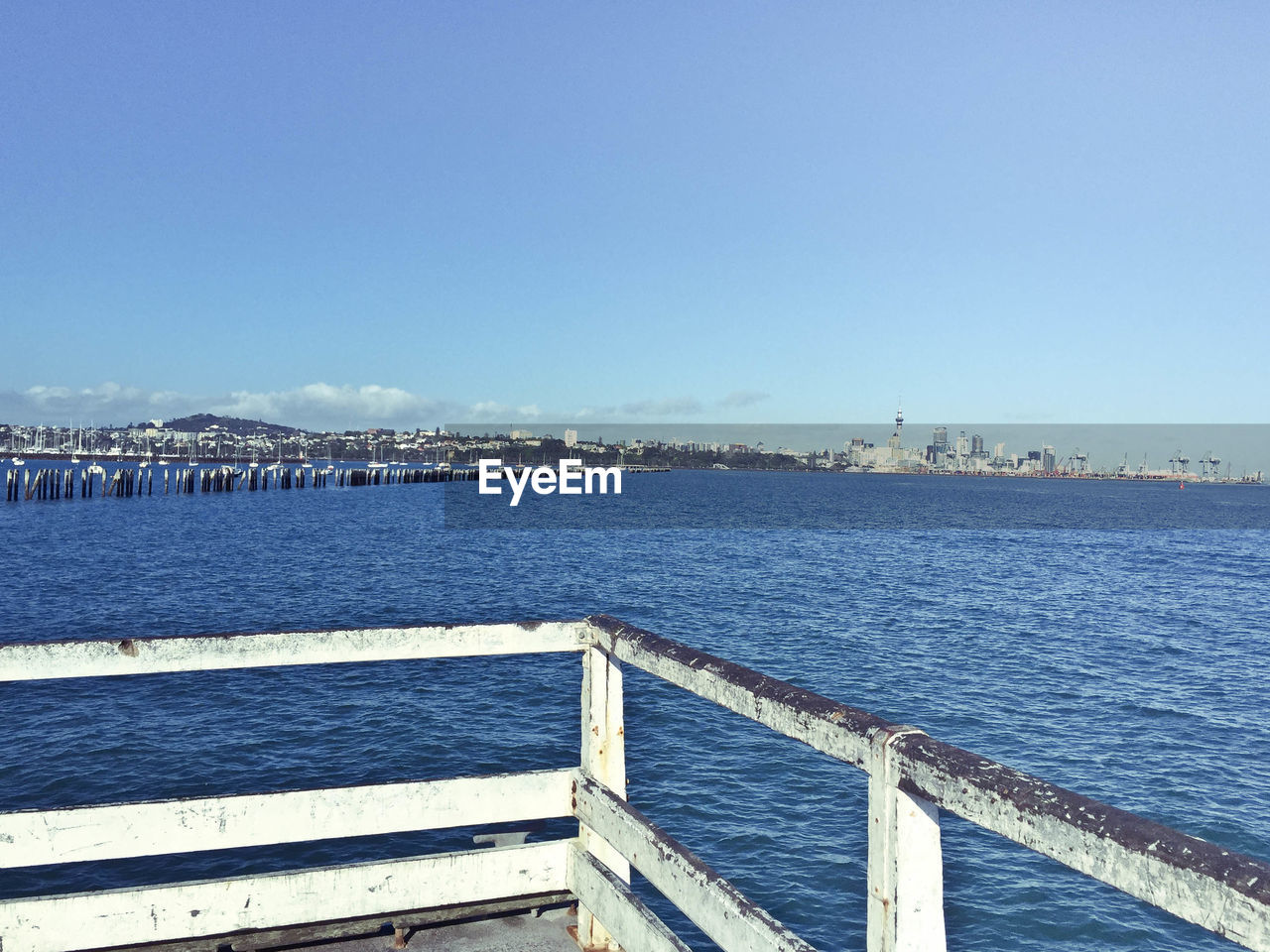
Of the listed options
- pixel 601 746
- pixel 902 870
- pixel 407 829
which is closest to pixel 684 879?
pixel 601 746

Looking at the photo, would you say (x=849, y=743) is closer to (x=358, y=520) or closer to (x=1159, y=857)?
(x=1159, y=857)

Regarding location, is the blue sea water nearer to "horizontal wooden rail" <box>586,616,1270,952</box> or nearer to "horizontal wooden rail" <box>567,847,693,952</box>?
"horizontal wooden rail" <box>567,847,693,952</box>

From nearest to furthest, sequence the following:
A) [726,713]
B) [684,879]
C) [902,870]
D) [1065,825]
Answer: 1. [1065,825]
2. [902,870]
3. [684,879]
4. [726,713]

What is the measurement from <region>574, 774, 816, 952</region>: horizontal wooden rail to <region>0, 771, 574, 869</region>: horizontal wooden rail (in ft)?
0.82

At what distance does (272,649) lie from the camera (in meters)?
3.97

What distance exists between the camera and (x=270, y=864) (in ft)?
41.1

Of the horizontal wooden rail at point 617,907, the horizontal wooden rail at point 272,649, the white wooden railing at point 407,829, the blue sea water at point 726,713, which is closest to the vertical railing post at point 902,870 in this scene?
the white wooden railing at point 407,829

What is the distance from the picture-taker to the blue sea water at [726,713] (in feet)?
43.4

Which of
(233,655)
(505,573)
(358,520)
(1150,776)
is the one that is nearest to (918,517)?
(358,520)

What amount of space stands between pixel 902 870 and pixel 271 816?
282cm

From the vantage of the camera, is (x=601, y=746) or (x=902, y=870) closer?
(x=902, y=870)

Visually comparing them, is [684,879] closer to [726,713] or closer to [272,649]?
[272,649]

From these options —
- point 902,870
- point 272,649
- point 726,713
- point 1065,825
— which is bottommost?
point 726,713

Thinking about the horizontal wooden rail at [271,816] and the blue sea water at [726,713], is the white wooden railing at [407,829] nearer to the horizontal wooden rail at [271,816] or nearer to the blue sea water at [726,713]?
the horizontal wooden rail at [271,816]
